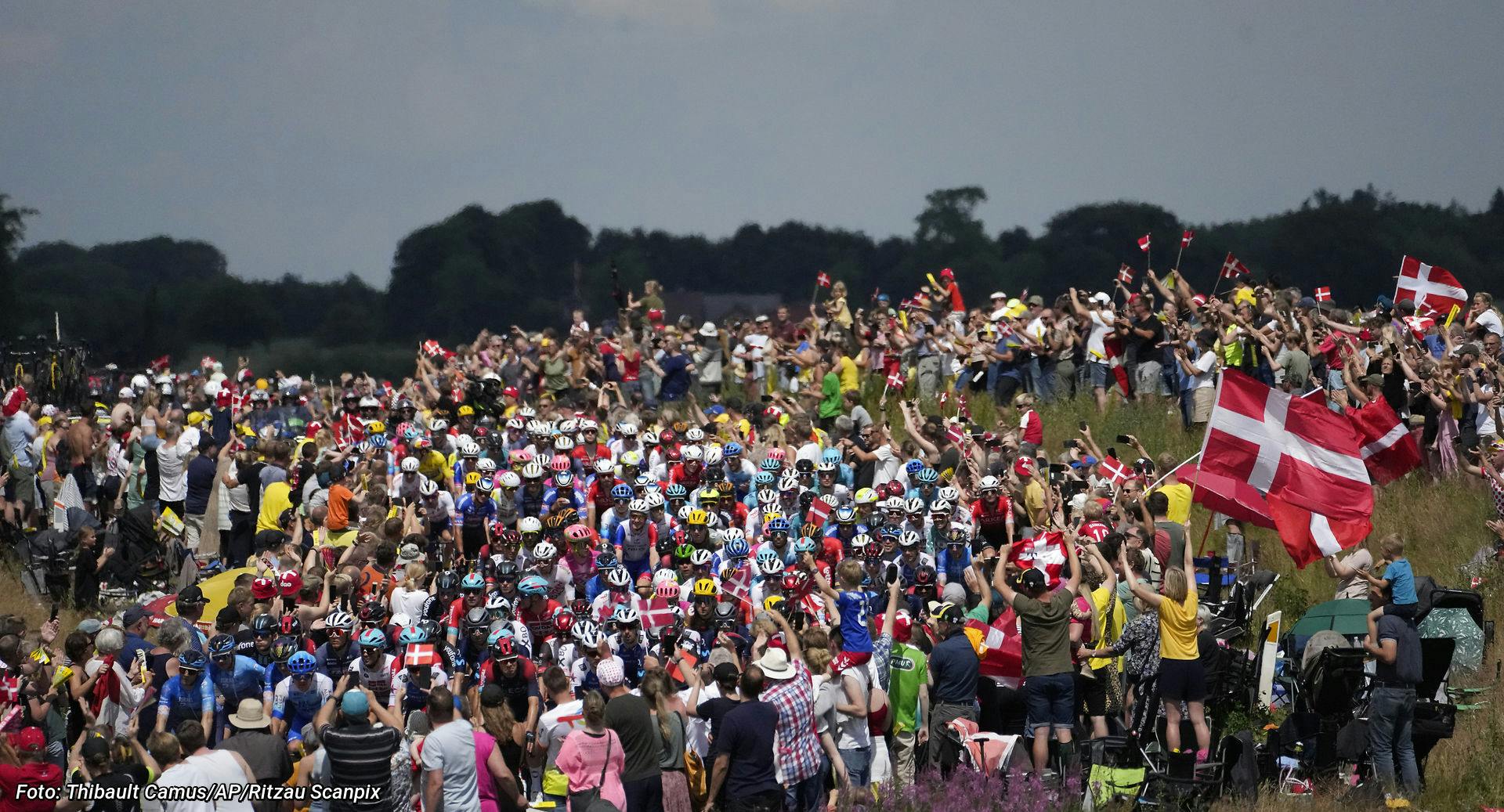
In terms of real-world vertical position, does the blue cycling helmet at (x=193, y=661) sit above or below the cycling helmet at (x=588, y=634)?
below

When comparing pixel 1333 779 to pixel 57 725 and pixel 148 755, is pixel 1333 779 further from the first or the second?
pixel 57 725

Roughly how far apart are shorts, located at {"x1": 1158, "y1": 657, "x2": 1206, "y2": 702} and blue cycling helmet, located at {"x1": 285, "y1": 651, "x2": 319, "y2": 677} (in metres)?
7.11

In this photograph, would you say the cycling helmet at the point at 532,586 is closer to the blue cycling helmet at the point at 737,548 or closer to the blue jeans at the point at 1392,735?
the blue cycling helmet at the point at 737,548

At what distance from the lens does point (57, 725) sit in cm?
1360

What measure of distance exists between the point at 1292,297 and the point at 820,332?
9156 mm

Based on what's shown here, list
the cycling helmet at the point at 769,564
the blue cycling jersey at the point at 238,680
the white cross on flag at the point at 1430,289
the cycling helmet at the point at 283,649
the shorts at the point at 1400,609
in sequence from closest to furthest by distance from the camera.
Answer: the blue cycling jersey at the point at 238,680 → the cycling helmet at the point at 283,649 → the shorts at the point at 1400,609 → the cycling helmet at the point at 769,564 → the white cross on flag at the point at 1430,289

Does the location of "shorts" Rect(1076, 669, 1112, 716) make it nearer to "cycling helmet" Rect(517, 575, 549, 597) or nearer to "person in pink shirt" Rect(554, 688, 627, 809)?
"person in pink shirt" Rect(554, 688, 627, 809)

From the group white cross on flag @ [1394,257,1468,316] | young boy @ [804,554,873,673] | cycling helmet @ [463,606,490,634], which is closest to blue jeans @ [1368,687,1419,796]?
young boy @ [804,554,873,673]

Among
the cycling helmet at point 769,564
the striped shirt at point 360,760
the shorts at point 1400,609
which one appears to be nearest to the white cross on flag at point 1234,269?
the shorts at point 1400,609

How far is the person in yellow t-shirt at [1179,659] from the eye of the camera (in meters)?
13.3

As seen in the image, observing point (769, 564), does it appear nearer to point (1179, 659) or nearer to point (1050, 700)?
point (1050, 700)

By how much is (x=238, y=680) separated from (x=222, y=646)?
1.05ft

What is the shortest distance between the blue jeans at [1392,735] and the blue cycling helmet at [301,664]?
8887 mm

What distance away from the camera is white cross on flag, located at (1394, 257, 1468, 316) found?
22625 mm
